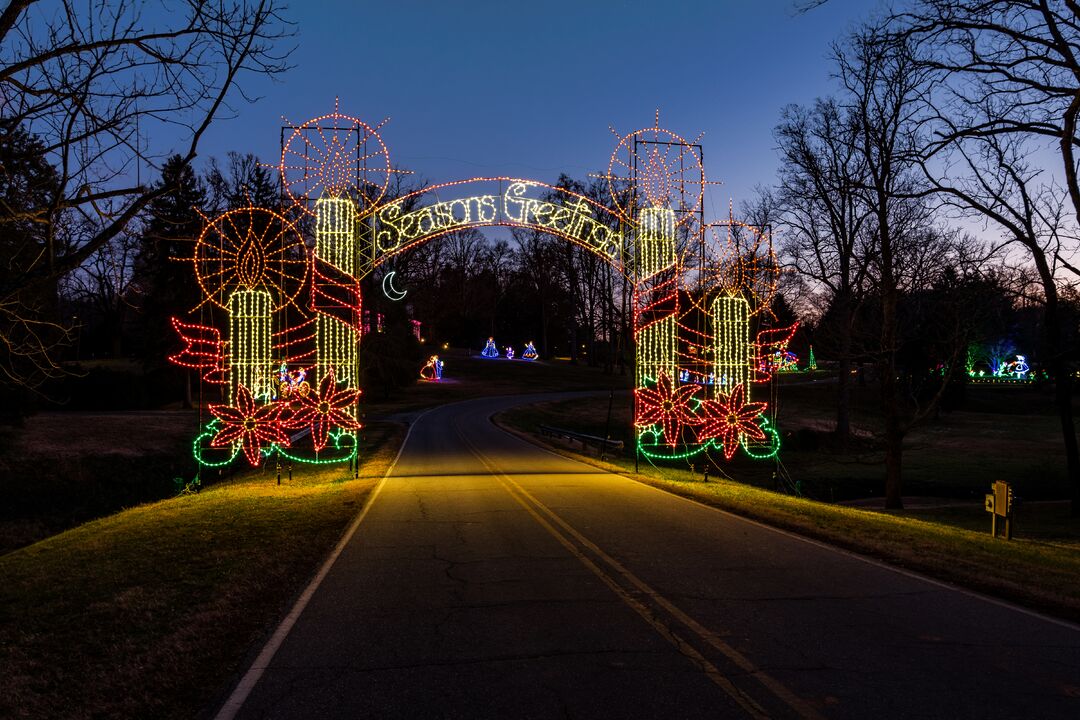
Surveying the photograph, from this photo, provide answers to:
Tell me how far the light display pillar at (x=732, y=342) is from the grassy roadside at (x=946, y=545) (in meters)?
3.98

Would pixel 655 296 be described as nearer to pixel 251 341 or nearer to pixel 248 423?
pixel 251 341

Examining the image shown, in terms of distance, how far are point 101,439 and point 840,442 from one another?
29759 mm

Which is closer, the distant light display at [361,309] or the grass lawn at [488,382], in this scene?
the distant light display at [361,309]

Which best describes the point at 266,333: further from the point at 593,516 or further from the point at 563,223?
the point at 593,516

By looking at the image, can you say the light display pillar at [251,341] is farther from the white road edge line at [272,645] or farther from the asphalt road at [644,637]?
the asphalt road at [644,637]

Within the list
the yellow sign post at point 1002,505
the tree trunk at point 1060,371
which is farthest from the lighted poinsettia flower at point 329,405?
the tree trunk at point 1060,371

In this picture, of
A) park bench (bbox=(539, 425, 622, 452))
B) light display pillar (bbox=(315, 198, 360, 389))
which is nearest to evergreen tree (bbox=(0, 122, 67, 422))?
light display pillar (bbox=(315, 198, 360, 389))

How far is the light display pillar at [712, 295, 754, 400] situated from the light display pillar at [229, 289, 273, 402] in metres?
11.3

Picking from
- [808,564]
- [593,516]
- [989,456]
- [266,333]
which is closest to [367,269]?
[266,333]

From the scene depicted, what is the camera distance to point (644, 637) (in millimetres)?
6227

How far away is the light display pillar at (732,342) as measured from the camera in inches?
837

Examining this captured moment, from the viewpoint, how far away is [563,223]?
19.5 meters

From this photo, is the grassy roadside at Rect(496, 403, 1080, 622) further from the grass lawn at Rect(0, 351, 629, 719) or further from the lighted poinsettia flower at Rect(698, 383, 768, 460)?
the grass lawn at Rect(0, 351, 629, 719)

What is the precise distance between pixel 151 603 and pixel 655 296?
1638cm
